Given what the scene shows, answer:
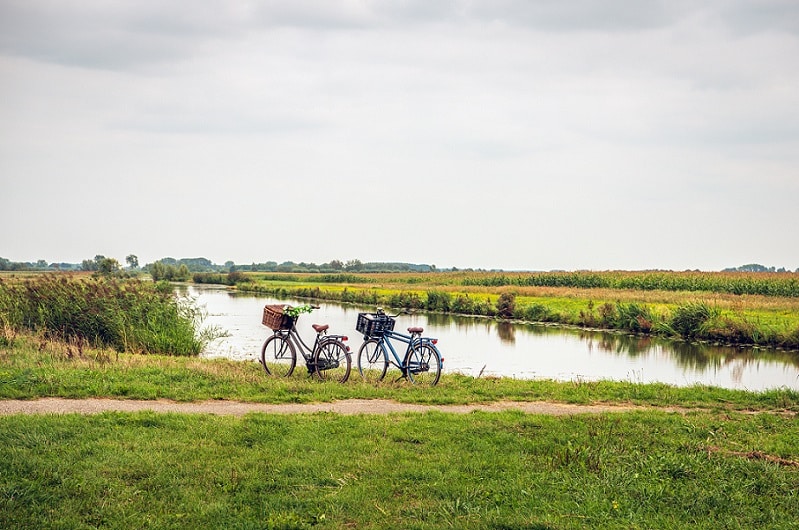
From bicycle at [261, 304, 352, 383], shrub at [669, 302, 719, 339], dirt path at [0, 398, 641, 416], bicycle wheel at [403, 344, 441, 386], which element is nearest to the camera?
dirt path at [0, 398, 641, 416]

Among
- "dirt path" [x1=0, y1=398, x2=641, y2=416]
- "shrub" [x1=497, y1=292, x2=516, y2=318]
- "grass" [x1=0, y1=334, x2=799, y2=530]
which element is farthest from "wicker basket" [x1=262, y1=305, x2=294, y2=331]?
"shrub" [x1=497, y1=292, x2=516, y2=318]

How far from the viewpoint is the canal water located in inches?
719

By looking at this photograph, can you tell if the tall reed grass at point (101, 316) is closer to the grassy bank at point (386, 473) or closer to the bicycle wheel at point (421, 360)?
the bicycle wheel at point (421, 360)

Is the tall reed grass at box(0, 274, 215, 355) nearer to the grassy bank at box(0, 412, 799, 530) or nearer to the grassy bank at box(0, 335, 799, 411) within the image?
the grassy bank at box(0, 335, 799, 411)

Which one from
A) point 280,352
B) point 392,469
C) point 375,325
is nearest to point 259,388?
point 280,352

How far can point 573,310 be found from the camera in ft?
118

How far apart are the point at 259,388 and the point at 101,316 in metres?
8.39

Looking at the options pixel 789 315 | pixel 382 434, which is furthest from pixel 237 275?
pixel 382 434

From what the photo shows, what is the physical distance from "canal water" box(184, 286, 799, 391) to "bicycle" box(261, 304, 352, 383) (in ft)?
16.2

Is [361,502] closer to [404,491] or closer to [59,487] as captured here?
[404,491]

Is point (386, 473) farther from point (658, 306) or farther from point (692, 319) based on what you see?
point (658, 306)

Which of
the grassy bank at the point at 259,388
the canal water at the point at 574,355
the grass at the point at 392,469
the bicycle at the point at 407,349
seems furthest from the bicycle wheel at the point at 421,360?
the canal water at the point at 574,355

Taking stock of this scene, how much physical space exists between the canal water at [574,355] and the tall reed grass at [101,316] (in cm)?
143

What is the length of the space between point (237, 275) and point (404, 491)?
74632 millimetres
